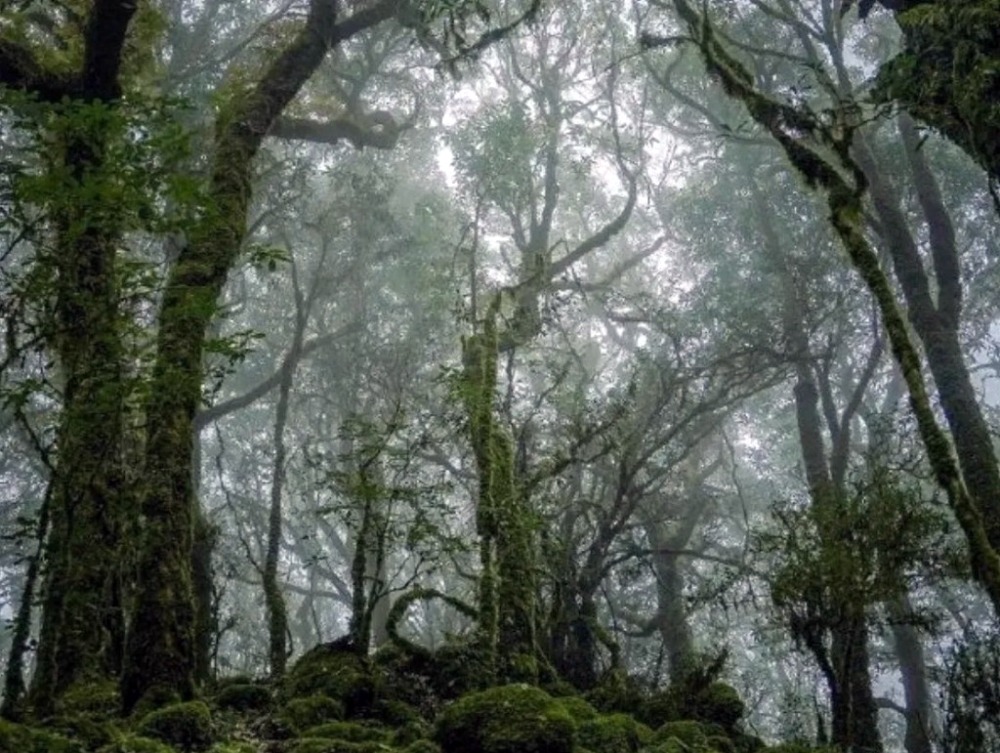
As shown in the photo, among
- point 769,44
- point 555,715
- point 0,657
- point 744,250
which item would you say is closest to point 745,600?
point 555,715

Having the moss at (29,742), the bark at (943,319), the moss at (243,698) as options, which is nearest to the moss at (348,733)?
the moss at (243,698)

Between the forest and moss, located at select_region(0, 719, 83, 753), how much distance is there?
17 mm

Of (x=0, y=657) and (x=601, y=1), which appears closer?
(x=601, y=1)

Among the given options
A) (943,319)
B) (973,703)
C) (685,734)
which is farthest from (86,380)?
(943,319)

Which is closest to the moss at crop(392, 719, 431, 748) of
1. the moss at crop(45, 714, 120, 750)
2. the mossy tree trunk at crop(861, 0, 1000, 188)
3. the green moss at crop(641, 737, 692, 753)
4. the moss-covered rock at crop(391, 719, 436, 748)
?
the moss-covered rock at crop(391, 719, 436, 748)

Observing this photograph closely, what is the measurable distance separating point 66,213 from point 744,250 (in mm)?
18447

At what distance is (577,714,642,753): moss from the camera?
6.10 meters

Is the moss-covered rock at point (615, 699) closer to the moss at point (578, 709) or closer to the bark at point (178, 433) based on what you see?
the moss at point (578, 709)

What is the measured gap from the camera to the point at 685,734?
712 centimetres

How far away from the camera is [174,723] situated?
5.48 m

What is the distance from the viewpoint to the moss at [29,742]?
4285 mm

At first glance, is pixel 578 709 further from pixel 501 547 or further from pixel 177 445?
pixel 177 445

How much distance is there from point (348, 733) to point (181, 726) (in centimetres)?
105

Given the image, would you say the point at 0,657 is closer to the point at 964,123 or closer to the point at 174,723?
the point at 174,723
